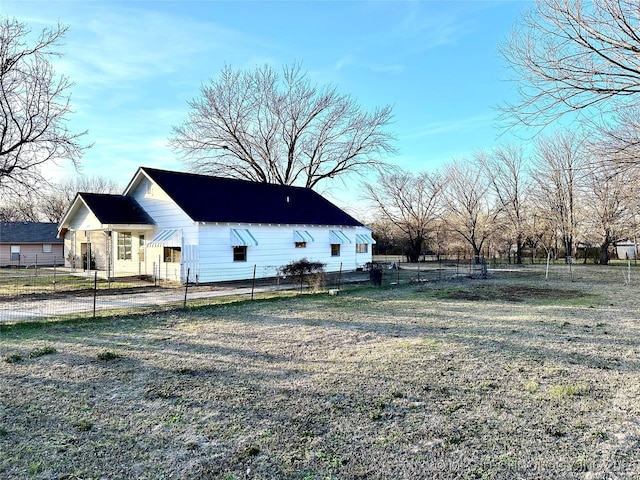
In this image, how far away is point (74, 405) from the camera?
4.52 m

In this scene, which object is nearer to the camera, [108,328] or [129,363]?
[129,363]

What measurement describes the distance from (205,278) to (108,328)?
9268mm

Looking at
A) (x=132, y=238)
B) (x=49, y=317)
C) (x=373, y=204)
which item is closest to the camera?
(x=49, y=317)

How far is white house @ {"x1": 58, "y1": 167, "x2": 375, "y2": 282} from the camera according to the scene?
59.1 feet

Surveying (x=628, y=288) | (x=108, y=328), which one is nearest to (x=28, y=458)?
(x=108, y=328)

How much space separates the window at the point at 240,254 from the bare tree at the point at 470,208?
22885 mm

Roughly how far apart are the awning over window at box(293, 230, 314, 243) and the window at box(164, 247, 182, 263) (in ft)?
20.0

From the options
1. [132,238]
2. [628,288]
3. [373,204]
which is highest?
[373,204]

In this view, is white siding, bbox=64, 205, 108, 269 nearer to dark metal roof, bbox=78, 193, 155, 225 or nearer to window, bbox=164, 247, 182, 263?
dark metal roof, bbox=78, 193, 155, 225

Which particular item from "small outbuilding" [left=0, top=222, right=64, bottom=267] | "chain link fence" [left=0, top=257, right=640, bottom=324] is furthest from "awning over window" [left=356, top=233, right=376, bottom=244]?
"small outbuilding" [left=0, top=222, right=64, bottom=267]

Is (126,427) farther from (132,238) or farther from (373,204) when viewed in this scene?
(373,204)

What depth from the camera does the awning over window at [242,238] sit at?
18.7 m

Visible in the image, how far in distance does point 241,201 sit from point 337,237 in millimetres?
6173

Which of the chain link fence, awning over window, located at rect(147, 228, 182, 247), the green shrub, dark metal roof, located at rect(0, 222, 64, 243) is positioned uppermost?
dark metal roof, located at rect(0, 222, 64, 243)
